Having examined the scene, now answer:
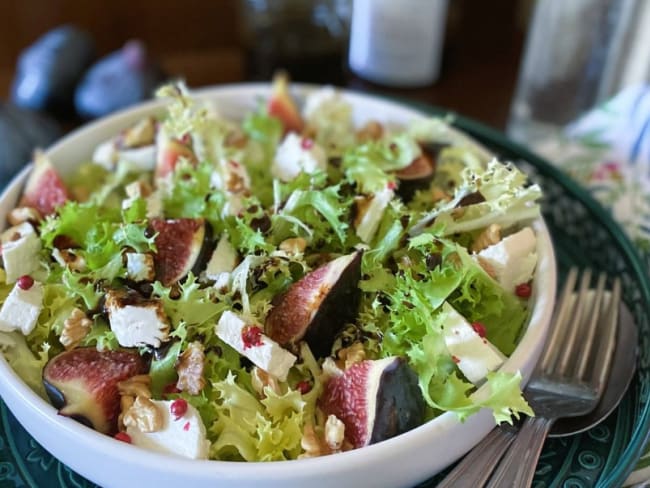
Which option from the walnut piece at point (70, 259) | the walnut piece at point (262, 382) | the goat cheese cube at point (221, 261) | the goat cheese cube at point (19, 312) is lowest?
the walnut piece at point (262, 382)

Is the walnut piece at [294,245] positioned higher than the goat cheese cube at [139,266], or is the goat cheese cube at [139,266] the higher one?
the walnut piece at [294,245]

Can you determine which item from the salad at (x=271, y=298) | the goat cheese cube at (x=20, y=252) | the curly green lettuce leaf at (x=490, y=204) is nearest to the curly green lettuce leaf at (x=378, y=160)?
the salad at (x=271, y=298)

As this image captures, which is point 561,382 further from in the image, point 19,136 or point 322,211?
point 19,136

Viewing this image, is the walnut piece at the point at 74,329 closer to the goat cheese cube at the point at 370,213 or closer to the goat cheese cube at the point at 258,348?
the goat cheese cube at the point at 258,348

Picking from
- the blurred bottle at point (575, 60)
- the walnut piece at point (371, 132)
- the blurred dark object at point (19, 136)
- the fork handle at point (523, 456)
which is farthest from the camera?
the blurred bottle at point (575, 60)

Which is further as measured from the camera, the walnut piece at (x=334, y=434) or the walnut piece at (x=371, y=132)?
the walnut piece at (x=371, y=132)

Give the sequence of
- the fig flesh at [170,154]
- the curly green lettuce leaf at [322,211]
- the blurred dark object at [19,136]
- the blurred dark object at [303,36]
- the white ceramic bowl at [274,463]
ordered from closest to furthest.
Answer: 1. the white ceramic bowl at [274,463]
2. the curly green lettuce leaf at [322,211]
3. the fig flesh at [170,154]
4. the blurred dark object at [19,136]
5. the blurred dark object at [303,36]

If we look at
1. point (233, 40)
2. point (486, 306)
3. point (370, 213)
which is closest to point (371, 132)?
point (370, 213)

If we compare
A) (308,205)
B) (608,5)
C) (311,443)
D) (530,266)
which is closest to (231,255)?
(308,205)
